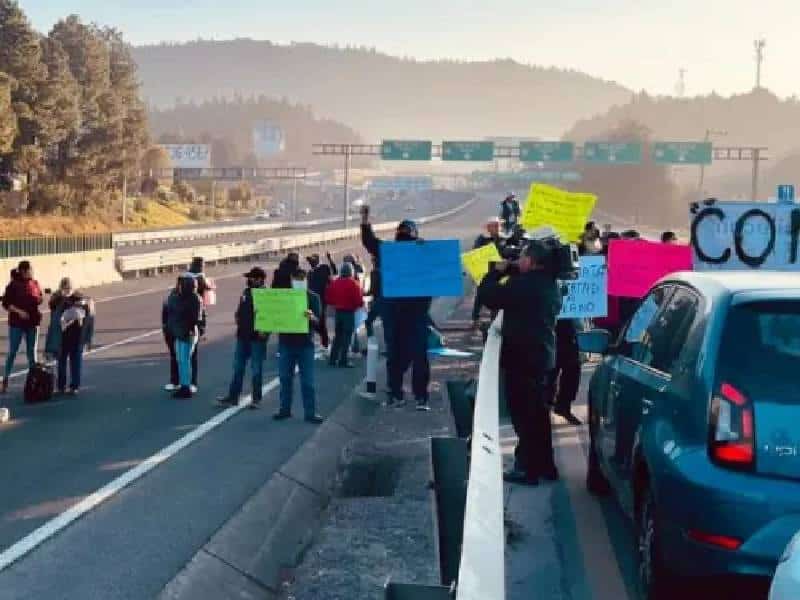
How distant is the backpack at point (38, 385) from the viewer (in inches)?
592

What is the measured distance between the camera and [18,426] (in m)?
13.4

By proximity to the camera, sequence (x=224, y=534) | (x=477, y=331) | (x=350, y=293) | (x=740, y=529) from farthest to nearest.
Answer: (x=477, y=331) < (x=350, y=293) < (x=224, y=534) < (x=740, y=529)

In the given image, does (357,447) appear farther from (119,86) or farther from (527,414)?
(119,86)

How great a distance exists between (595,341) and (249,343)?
7181mm

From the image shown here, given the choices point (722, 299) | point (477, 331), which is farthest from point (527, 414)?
point (477, 331)

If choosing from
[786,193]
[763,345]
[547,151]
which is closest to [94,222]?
[547,151]

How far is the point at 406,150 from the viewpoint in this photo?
9550cm

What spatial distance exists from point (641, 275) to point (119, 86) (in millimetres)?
88901

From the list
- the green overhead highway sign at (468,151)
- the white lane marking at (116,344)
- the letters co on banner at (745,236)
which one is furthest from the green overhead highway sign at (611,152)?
the letters co on banner at (745,236)

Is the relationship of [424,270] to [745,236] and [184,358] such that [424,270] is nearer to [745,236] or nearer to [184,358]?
[745,236]

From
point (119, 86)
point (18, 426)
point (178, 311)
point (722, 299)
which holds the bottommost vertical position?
point (18, 426)

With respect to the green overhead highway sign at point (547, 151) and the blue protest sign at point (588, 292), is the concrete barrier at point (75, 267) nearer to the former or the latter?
the blue protest sign at point (588, 292)

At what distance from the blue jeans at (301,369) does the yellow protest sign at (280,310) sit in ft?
0.83

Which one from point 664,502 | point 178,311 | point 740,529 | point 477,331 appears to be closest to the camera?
point 740,529
